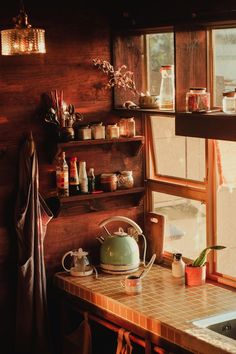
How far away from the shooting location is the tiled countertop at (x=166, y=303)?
A: 383cm

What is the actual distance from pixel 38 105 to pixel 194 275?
1.47 meters

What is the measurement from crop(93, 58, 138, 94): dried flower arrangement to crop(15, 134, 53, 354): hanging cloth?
71 cm

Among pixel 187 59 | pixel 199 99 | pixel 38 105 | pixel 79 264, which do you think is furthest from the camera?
pixel 79 264

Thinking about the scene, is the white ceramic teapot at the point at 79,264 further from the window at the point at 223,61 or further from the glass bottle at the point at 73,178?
the window at the point at 223,61

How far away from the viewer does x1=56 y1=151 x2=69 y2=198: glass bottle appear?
486 cm

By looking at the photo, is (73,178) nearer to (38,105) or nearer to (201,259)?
(38,105)

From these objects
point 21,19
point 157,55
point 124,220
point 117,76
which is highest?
point 21,19

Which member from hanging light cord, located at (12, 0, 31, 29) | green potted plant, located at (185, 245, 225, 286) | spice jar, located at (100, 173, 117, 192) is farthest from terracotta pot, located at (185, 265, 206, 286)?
hanging light cord, located at (12, 0, 31, 29)

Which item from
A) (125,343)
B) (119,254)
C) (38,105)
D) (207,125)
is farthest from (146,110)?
(125,343)

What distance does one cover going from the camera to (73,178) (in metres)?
4.91

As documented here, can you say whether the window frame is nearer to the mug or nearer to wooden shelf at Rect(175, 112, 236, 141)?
wooden shelf at Rect(175, 112, 236, 141)

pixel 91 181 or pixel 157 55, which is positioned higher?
pixel 157 55

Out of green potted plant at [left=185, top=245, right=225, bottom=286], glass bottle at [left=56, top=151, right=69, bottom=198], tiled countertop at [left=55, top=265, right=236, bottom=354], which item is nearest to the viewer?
tiled countertop at [left=55, top=265, right=236, bottom=354]

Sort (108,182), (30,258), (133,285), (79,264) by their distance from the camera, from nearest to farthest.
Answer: (133,285) → (30,258) → (79,264) → (108,182)
